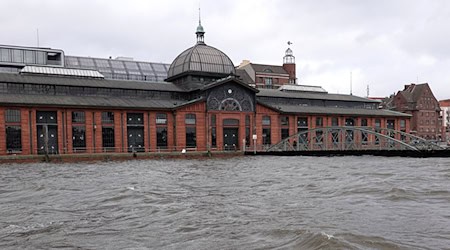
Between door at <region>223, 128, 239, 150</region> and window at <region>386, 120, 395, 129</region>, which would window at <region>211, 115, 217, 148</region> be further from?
window at <region>386, 120, 395, 129</region>

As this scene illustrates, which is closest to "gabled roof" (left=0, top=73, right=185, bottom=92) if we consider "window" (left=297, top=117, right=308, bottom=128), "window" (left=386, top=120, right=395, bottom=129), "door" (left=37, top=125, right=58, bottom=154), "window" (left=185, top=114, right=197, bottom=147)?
"window" (left=185, top=114, right=197, bottom=147)

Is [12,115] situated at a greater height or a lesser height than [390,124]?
greater

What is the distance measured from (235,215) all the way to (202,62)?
57.2 metres

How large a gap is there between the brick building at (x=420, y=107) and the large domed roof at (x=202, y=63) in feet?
201

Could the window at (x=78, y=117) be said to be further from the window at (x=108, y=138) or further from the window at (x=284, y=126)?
the window at (x=284, y=126)

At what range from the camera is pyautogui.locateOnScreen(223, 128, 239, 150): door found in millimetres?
62812

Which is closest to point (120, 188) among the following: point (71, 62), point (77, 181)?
point (77, 181)

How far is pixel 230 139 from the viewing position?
63531 mm

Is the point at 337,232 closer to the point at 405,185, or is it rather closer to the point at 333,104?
the point at 405,185

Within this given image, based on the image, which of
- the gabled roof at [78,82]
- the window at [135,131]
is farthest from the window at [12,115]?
the window at [135,131]

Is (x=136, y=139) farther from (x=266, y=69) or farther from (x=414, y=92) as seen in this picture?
(x=414, y=92)

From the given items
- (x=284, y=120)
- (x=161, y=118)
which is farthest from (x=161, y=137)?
(x=284, y=120)

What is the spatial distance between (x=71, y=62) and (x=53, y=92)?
43.9 meters

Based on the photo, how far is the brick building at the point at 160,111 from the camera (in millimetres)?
51375
